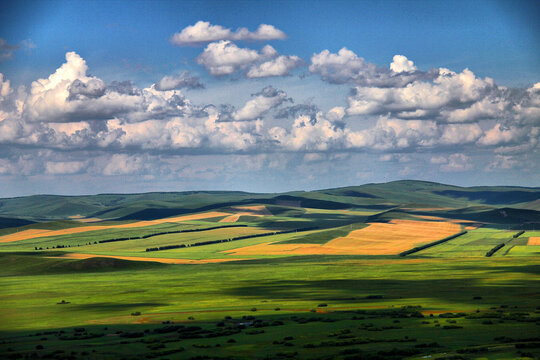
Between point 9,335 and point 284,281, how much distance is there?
92739mm

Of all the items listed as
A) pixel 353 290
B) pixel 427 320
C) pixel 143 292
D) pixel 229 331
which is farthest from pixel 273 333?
pixel 143 292

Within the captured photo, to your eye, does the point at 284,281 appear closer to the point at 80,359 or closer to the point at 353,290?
the point at 353,290

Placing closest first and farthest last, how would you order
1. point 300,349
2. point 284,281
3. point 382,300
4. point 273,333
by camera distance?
point 300,349
point 273,333
point 382,300
point 284,281

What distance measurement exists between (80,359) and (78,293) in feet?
308

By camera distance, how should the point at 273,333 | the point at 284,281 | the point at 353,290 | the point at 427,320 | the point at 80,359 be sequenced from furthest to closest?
the point at 284,281
the point at 353,290
the point at 427,320
the point at 273,333
the point at 80,359

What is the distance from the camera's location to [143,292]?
180m

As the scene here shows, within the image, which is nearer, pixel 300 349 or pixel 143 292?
pixel 300 349

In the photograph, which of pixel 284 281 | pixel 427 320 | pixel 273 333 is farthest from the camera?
pixel 284 281

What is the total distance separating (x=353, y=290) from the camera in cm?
17088

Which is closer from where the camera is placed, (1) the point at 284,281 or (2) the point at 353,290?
(2) the point at 353,290

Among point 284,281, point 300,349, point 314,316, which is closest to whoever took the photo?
point 300,349

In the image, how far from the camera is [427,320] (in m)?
119

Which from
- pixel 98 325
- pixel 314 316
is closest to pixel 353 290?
pixel 314 316

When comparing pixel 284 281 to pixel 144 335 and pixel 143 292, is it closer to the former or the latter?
pixel 143 292
